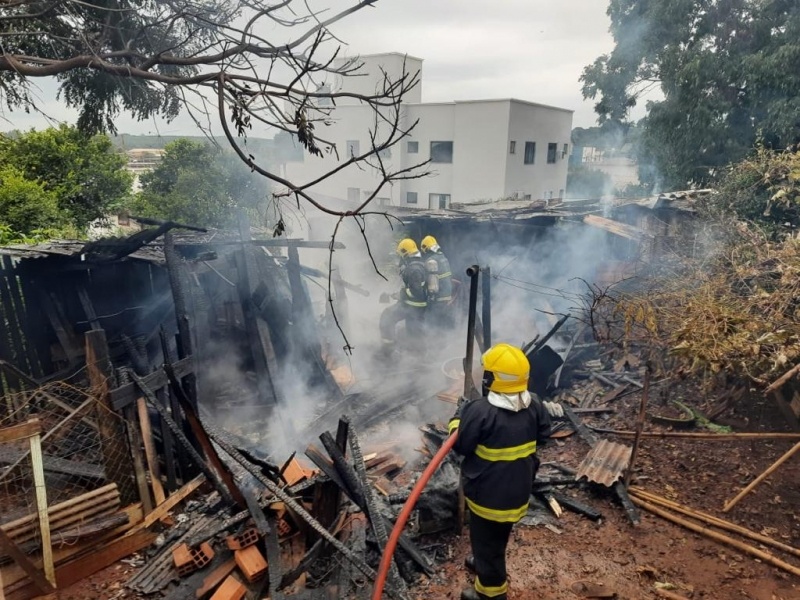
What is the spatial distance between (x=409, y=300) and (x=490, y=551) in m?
6.29

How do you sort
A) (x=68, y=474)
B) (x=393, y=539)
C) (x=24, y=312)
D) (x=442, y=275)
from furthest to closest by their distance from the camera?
1. (x=442, y=275)
2. (x=24, y=312)
3. (x=68, y=474)
4. (x=393, y=539)

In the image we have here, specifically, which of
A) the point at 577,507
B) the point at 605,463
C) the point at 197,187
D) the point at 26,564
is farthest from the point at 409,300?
the point at 197,187

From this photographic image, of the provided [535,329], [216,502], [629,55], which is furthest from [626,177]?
[216,502]

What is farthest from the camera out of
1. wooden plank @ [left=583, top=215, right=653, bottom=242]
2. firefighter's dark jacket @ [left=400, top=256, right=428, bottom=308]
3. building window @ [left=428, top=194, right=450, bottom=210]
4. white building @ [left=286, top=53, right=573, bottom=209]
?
building window @ [left=428, top=194, right=450, bottom=210]

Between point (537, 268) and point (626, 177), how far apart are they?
143 feet

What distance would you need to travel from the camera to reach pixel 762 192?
10164mm

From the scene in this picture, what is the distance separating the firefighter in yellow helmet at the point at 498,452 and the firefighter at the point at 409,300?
19.0 feet

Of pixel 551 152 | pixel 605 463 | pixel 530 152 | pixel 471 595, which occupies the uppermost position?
pixel 551 152

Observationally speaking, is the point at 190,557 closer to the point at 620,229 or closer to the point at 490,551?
the point at 490,551

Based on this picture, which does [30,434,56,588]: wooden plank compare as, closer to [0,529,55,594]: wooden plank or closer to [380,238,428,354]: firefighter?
[0,529,55,594]: wooden plank

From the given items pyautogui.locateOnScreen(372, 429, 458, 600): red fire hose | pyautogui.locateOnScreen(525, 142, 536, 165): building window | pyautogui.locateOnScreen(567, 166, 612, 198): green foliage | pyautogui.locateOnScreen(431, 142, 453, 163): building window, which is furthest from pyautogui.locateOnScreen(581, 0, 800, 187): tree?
pyautogui.locateOnScreen(567, 166, 612, 198): green foliage

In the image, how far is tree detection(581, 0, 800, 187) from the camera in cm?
1264

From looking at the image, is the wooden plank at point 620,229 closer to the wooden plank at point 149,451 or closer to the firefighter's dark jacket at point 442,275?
the firefighter's dark jacket at point 442,275

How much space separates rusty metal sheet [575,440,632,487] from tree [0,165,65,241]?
15.1 meters
